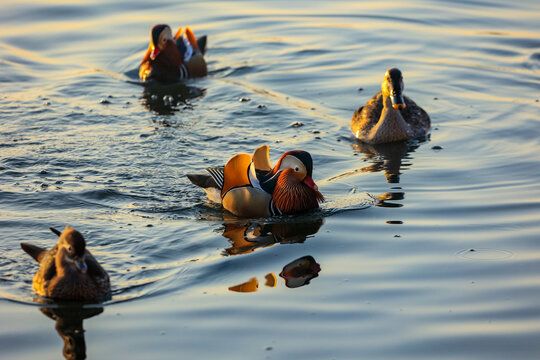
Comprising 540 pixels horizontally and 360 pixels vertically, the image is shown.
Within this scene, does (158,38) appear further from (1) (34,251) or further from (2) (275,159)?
(1) (34,251)

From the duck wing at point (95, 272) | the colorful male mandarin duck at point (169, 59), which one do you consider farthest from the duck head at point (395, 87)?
the duck wing at point (95, 272)

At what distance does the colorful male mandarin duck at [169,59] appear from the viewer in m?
17.1

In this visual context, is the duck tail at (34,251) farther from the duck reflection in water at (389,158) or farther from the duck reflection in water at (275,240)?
the duck reflection in water at (389,158)

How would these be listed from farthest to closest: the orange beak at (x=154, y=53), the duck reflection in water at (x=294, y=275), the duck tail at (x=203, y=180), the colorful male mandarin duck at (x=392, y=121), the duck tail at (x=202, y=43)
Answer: the duck tail at (x=202, y=43), the orange beak at (x=154, y=53), the colorful male mandarin duck at (x=392, y=121), the duck tail at (x=203, y=180), the duck reflection in water at (x=294, y=275)

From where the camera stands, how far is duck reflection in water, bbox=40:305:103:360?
720cm

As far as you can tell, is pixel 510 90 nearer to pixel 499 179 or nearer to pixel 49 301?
pixel 499 179

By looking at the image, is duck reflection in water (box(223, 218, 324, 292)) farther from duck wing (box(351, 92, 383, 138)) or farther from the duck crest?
duck wing (box(351, 92, 383, 138))

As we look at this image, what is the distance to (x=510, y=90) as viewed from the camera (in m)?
15.7

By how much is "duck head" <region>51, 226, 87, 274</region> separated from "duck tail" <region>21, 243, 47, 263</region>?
540 millimetres

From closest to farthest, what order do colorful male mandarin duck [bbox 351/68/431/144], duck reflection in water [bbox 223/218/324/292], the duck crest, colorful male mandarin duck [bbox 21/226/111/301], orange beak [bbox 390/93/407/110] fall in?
colorful male mandarin duck [bbox 21/226/111/301] → duck reflection in water [bbox 223/218/324/292] → the duck crest → orange beak [bbox 390/93/407/110] → colorful male mandarin duck [bbox 351/68/431/144]

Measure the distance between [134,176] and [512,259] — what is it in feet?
17.0

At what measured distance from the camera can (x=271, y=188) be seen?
10.6 m

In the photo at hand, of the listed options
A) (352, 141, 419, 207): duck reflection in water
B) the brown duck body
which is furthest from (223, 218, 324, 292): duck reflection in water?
the brown duck body

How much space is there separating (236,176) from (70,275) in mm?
3175
